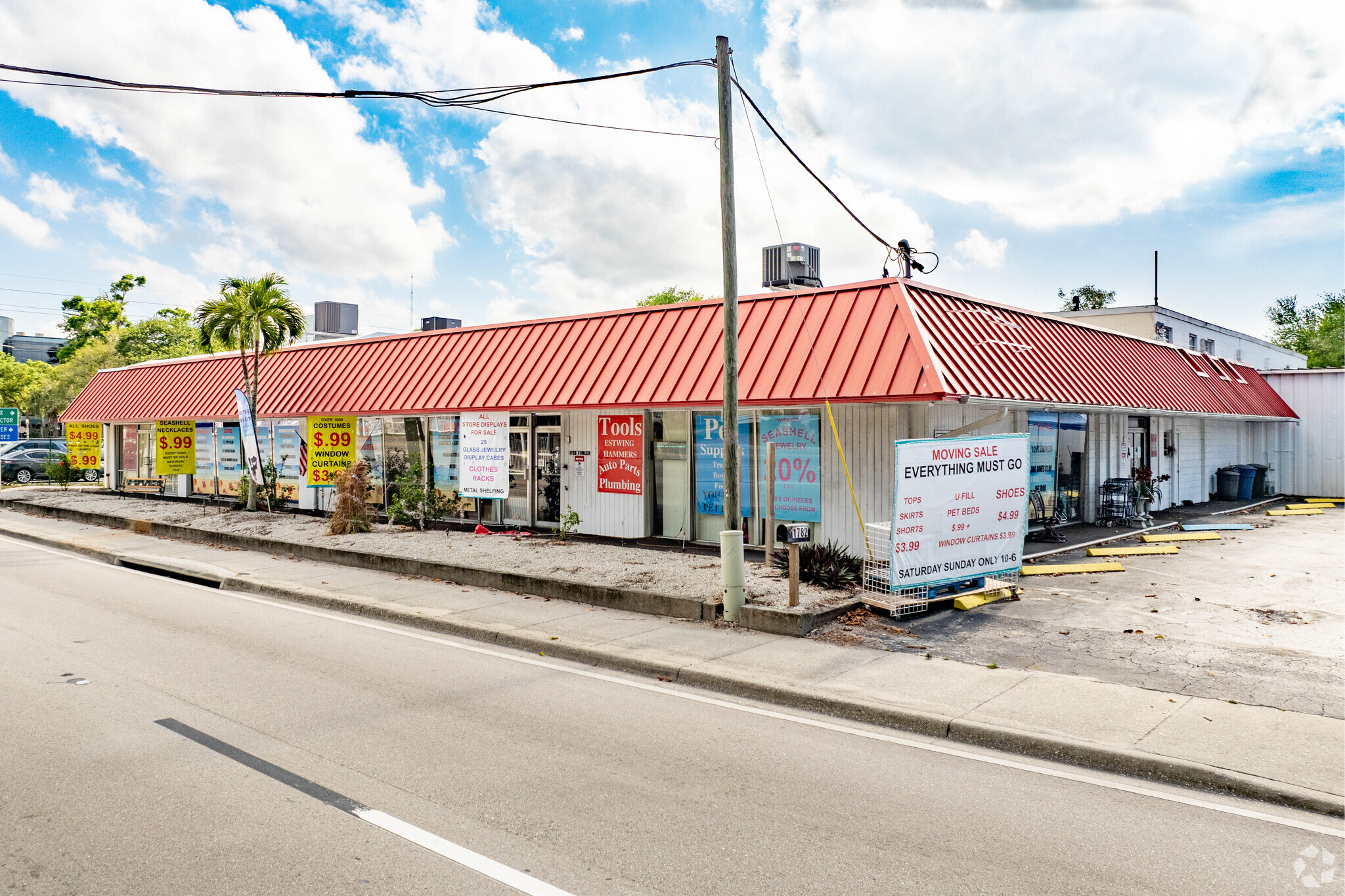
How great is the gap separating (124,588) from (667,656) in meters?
9.59

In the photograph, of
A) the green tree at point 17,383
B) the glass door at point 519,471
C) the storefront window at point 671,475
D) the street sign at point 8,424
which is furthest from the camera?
the green tree at point 17,383

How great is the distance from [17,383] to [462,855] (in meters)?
79.5

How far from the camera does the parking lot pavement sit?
7.66m

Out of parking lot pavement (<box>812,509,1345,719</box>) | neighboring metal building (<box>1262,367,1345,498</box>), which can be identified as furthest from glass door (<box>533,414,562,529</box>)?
neighboring metal building (<box>1262,367,1345,498</box>)

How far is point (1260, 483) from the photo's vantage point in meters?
25.6

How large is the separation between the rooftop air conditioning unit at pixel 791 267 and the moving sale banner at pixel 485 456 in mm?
6081

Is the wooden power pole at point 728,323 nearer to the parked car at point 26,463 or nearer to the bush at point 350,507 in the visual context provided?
the bush at point 350,507

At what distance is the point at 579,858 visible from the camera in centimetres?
446

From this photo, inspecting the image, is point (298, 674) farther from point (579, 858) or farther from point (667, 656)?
point (579, 858)

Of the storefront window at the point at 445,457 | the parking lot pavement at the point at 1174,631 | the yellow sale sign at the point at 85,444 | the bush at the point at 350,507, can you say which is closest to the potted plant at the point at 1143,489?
the parking lot pavement at the point at 1174,631

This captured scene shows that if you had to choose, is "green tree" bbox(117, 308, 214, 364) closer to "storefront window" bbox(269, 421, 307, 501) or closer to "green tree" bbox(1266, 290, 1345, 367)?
"storefront window" bbox(269, 421, 307, 501)

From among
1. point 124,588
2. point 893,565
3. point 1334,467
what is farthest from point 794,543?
point 1334,467

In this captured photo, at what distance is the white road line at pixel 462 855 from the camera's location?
414 cm

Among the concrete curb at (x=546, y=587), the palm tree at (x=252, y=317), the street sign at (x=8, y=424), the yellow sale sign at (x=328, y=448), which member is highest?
the palm tree at (x=252, y=317)
